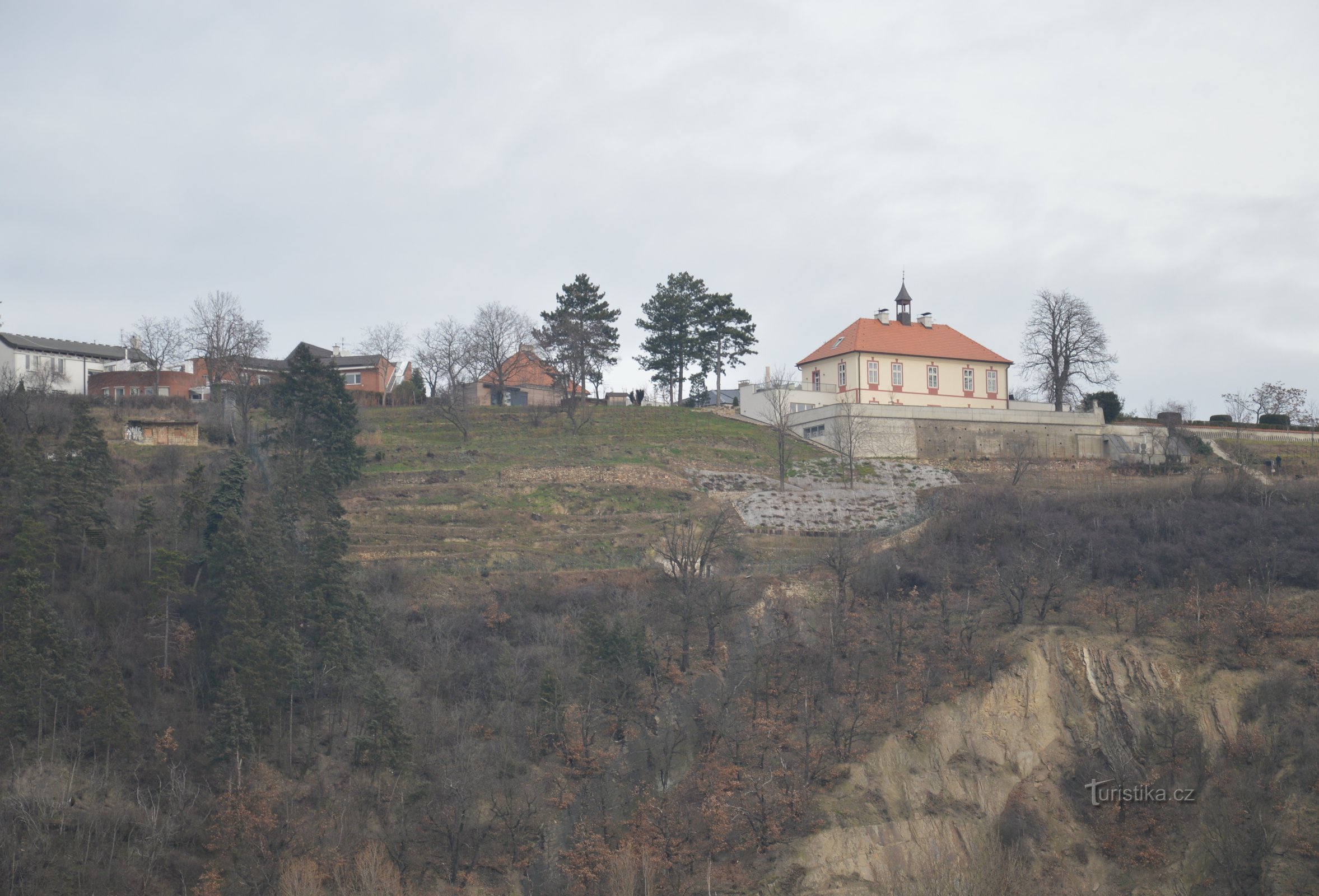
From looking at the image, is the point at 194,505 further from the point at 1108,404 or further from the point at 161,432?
the point at 1108,404

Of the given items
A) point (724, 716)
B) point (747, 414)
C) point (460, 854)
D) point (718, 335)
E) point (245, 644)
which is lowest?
point (460, 854)

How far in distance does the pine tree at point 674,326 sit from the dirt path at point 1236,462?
1223 inches

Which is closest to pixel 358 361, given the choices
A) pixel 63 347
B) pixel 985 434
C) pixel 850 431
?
pixel 63 347

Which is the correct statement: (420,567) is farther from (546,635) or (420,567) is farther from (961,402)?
(961,402)

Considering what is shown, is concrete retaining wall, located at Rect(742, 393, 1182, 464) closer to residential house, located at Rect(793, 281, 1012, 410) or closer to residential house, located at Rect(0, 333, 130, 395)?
residential house, located at Rect(793, 281, 1012, 410)

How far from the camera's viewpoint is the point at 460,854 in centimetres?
2967

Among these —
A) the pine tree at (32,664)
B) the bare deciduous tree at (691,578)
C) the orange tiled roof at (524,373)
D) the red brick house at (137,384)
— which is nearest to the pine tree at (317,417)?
the bare deciduous tree at (691,578)

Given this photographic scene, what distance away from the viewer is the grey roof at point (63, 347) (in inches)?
2470

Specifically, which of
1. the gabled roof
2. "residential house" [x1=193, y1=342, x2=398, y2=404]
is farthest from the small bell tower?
"residential house" [x1=193, y1=342, x2=398, y2=404]

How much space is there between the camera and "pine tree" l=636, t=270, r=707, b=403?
73250 millimetres

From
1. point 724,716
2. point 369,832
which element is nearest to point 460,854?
point 369,832

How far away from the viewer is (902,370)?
2613 inches

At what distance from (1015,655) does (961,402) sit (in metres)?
33.6

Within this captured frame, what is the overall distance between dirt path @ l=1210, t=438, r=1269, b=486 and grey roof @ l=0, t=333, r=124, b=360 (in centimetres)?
6323
